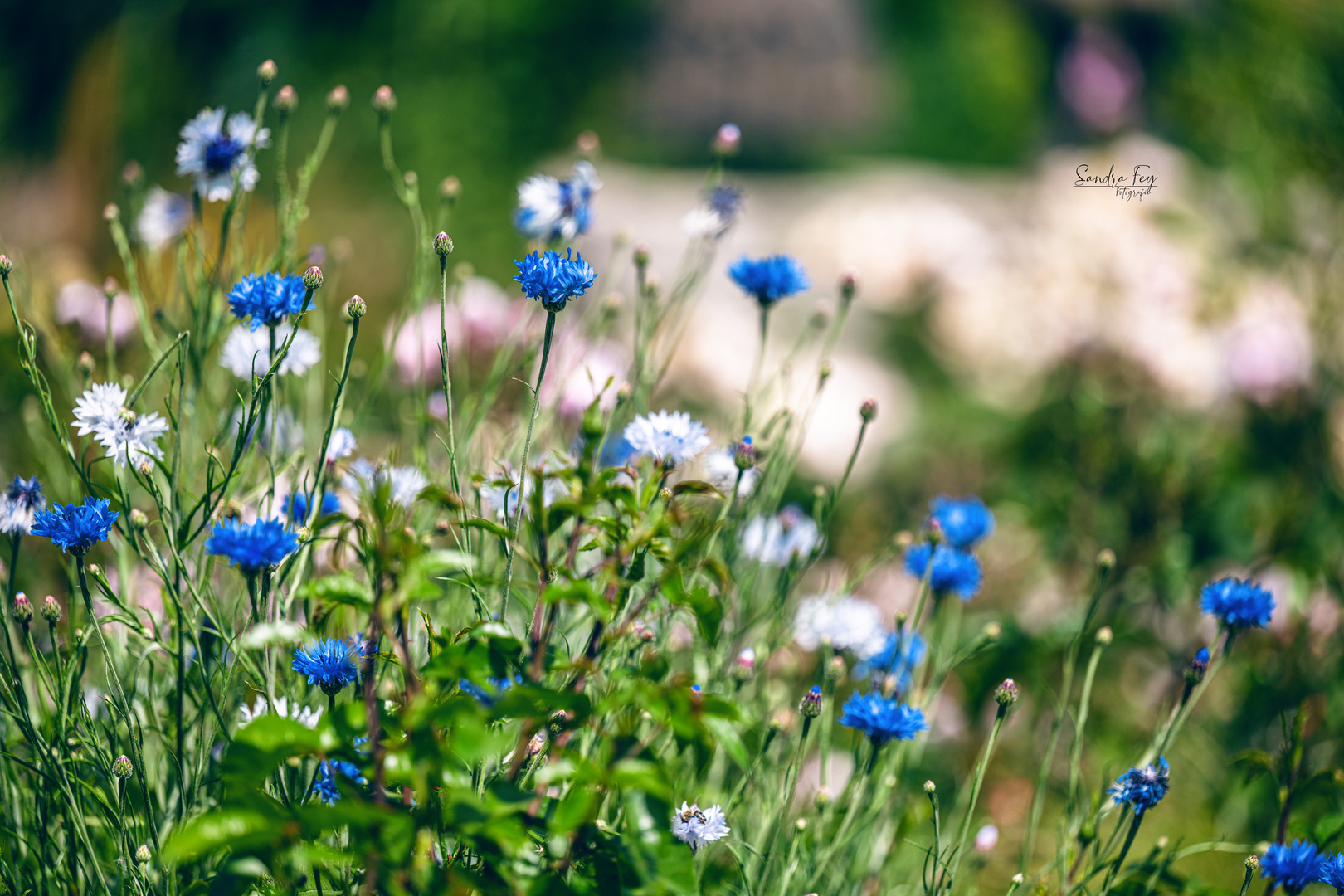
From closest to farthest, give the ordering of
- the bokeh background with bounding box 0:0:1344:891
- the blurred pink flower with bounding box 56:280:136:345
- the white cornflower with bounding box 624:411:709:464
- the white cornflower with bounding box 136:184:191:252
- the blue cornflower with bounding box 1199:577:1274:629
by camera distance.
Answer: the white cornflower with bounding box 624:411:709:464 → the blue cornflower with bounding box 1199:577:1274:629 → the white cornflower with bounding box 136:184:191:252 → the blurred pink flower with bounding box 56:280:136:345 → the bokeh background with bounding box 0:0:1344:891

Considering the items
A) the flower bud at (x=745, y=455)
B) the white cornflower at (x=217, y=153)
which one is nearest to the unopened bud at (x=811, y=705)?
the flower bud at (x=745, y=455)

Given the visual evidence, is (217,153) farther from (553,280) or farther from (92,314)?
(92,314)

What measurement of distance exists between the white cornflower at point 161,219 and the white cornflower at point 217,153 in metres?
0.20

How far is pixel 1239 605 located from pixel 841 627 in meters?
0.36

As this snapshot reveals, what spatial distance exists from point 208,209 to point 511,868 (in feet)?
8.73

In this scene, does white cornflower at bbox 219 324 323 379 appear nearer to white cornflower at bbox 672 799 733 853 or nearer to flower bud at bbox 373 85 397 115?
flower bud at bbox 373 85 397 115

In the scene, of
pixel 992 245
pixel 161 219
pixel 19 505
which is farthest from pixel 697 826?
pixel 992 245

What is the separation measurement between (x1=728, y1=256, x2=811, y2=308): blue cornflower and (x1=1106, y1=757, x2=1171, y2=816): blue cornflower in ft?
1.70

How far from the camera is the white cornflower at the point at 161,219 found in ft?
3.80

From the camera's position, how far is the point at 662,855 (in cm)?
57

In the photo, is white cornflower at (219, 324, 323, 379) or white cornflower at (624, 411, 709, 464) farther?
white cornflower at (219, 324, 323, 379)

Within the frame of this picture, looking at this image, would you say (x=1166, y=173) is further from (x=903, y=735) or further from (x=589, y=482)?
(x=589, y=482)

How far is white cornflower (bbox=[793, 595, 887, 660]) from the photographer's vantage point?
1.01 metres

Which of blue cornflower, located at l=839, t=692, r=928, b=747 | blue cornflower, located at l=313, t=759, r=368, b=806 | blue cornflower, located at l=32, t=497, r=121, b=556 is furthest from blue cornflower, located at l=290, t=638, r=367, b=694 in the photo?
blue cornflower, located at l=839, t=692, r=928, b=747
